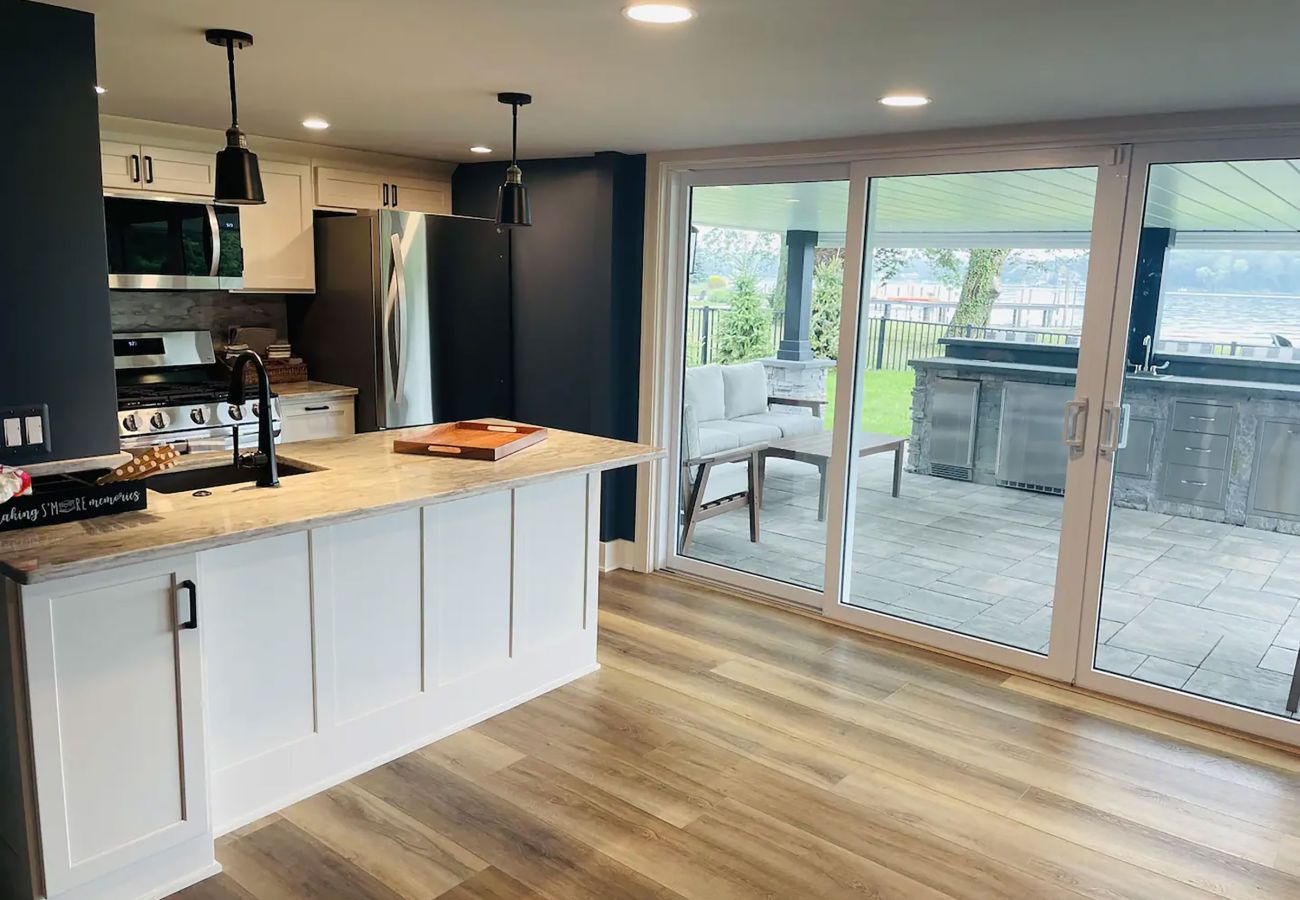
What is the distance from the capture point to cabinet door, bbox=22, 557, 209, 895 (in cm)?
210

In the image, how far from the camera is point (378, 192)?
16.6 feet

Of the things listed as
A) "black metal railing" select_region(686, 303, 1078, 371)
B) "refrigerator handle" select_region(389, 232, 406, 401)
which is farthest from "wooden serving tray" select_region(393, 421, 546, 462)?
"black metal railing" select_region(686, 303, 1078, 371)

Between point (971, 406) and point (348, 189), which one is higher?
point (348, 189)

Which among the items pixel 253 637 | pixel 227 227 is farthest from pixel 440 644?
pixel 227 227

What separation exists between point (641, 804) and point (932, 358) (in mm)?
2347

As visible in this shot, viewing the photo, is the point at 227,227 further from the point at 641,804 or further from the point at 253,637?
the point at 641,804

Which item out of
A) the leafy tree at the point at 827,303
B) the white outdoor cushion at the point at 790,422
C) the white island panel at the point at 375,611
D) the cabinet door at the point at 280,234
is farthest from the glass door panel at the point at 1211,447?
the cabinet door at the point at 280,234

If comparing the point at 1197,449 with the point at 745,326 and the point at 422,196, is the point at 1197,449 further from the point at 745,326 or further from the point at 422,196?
the point at 422,196

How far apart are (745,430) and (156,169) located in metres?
3.04

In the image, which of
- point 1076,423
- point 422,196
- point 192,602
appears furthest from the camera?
point 422,196

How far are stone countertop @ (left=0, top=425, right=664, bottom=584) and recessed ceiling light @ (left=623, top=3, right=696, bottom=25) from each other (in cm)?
139

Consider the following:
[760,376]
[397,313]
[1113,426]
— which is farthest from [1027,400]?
[397,313]

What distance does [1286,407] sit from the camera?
3361 millimetres

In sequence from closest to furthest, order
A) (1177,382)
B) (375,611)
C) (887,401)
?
(375,611), (1177,382), (887,401)
